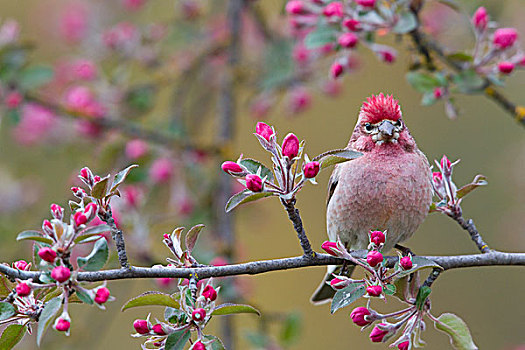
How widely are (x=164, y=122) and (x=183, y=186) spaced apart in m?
0.56

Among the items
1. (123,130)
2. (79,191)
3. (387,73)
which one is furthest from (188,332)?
(387,73)

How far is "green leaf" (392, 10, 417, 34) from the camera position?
3391mm

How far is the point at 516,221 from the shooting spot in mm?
5941

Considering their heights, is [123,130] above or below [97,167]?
above

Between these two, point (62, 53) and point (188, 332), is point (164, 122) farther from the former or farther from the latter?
point (188, 332)

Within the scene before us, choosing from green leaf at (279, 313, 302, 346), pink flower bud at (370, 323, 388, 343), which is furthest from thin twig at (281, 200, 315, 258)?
green leaf at (279, 313, 302, 346)

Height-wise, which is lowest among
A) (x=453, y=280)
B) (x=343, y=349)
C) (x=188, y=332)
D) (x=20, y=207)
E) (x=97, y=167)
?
(x=343, y=349)

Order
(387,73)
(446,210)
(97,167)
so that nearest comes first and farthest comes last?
(446,210)
(97,167)
(387,73)

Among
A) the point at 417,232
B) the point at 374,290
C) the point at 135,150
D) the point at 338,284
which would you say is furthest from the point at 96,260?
the point at 417,232

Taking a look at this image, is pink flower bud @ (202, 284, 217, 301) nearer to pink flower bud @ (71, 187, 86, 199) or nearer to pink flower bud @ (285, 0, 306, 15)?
pink flower bud @ (71, 187, 86, 199)

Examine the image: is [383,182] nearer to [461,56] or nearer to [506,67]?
[461,56]

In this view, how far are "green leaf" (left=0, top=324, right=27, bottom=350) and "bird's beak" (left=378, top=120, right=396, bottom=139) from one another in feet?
6.35

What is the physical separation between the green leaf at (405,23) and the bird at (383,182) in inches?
14.2

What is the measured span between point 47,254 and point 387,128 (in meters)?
1.86
